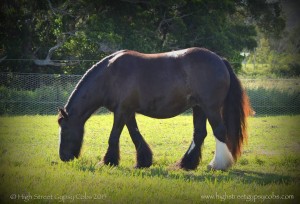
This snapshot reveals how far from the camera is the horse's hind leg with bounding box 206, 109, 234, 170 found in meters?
7.29

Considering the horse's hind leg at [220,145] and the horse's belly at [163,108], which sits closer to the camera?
the horse's hind leg at [220,145]

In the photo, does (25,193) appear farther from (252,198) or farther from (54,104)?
(54,104)

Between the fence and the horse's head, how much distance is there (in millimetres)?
11113

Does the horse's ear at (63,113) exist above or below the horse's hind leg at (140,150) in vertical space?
above

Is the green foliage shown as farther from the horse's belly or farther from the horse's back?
the horse's belly

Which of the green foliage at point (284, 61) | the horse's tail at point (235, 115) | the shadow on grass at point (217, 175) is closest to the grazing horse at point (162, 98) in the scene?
the horse's tail at point (235, 115)

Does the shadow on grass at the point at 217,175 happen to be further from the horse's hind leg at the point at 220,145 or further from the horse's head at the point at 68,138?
the horse's head at the point at 68,138

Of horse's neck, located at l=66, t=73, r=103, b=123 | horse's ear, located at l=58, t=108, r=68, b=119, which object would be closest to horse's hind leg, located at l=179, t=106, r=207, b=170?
horse's neck, located at l=66, t=73, r=103, b=123

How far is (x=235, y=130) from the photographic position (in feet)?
25.1

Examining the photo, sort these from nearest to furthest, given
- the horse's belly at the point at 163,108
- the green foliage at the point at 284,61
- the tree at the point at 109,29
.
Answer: the horse's belly at the point at 163,108, the tree at the point at 109,29, the green foliage at the point at 284,61

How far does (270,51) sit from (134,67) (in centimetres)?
3178

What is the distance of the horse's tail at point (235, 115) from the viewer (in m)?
7.61

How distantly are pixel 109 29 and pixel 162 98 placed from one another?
619 inches

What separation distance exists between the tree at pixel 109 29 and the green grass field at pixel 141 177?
465 inches
